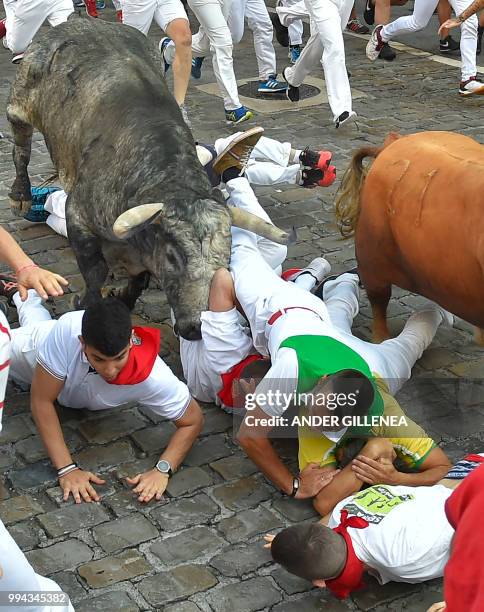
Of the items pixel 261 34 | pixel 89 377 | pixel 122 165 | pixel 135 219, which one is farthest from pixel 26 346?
pixel 261 34

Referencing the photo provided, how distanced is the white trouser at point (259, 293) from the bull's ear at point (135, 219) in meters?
0.50

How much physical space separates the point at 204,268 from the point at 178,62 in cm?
408

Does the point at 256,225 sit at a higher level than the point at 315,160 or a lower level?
higher

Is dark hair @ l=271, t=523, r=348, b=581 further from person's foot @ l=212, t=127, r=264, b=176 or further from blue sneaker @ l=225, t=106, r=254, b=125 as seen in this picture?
blue sneaker @ l=225, t=106, r=254, b=125

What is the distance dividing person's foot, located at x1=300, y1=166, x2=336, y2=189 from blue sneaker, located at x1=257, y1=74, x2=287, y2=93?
3288 mm

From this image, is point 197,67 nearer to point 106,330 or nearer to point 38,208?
point 38,208

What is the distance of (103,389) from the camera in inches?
187

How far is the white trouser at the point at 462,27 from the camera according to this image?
10500 mm

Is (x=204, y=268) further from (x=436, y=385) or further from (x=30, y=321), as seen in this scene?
(x=436, y=385)

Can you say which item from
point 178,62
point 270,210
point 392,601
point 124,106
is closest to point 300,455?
point 392,601

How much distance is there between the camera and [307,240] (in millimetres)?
7082

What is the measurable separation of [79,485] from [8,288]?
70.9 inches

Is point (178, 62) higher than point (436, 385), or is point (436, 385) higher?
point (178, 62)

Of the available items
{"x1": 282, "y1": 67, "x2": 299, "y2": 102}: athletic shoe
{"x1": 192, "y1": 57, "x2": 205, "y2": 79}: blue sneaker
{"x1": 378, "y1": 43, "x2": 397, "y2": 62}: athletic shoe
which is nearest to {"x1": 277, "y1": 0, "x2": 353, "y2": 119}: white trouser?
{"x1": 282, "y1": 67, "x2": 299, "y2": 102}: athletic shoe
